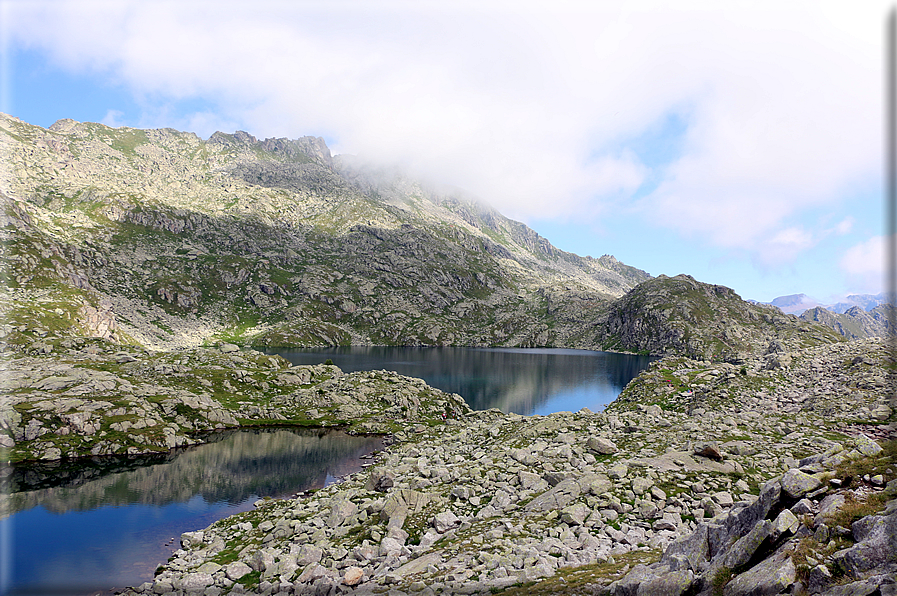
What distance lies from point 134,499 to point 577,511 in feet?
160

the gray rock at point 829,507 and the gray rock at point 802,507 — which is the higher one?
the gray rock at point 829,507

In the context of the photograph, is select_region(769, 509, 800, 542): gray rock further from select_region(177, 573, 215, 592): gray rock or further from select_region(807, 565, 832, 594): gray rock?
select_region(177, 573, 215, 592): gray rock

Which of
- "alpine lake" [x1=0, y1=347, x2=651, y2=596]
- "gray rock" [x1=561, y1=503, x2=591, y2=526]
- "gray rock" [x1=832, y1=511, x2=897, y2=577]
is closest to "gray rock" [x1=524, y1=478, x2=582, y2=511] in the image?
"gray rock" [x1=561, y1=503, x2=591, y2=526]

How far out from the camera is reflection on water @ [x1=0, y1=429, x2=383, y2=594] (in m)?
31.7

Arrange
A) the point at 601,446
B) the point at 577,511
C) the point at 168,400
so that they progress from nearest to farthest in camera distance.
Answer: the point at 577,511, the point at 601,446, the point at 168,400

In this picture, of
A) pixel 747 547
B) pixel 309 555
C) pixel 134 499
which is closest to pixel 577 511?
pixel 747 547

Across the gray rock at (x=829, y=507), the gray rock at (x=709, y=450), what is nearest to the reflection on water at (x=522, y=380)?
the gray rock at (x=709, y=450)

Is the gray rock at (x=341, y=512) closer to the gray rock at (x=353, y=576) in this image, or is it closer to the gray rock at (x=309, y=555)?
the gray rock at (x=309, y=555)

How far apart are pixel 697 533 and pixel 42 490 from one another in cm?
6455

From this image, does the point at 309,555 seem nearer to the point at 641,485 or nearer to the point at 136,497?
the point at 641,485

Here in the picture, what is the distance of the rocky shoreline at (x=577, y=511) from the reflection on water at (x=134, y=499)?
504 cm

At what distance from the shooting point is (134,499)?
44938 mm

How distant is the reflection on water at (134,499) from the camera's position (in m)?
31.7

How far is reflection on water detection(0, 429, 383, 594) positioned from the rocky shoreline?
504 centimetres
